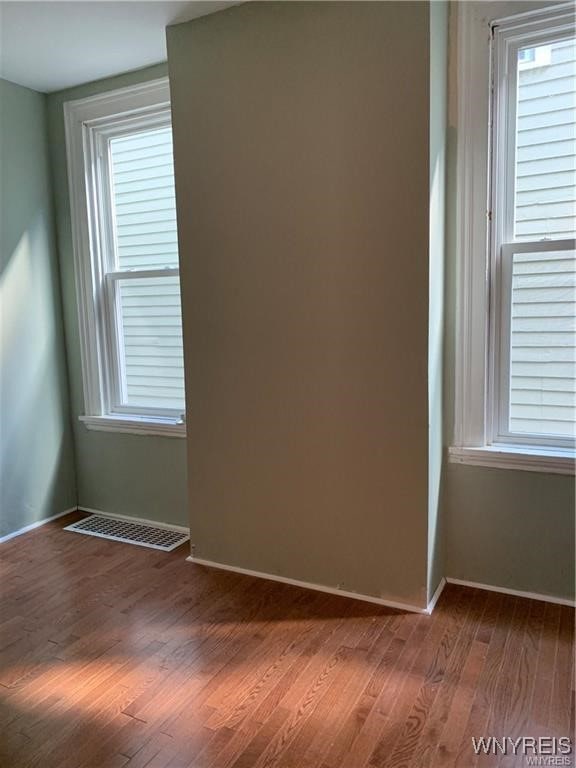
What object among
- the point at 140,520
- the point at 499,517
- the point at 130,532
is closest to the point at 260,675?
the point at 499,517

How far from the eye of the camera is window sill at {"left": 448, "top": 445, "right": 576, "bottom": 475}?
216 centimetres

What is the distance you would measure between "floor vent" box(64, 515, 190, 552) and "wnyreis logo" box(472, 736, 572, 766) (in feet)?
5.73

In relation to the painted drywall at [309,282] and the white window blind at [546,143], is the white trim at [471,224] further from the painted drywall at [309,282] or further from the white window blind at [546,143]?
the painted drywall at [309,282]

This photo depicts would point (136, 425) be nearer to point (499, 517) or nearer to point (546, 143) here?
point (499, 517)

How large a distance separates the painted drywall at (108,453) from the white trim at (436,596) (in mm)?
1420

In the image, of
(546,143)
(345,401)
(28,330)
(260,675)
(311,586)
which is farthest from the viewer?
(28,330)

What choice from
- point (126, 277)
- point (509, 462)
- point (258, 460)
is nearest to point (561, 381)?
point (509, 462)

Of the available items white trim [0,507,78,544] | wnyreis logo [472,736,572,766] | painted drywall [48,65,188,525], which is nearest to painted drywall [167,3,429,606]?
painted drywall [48,65,188,525]

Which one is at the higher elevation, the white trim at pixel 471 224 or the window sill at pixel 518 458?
the white trim at pixel 471 224

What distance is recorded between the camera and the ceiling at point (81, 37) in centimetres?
225

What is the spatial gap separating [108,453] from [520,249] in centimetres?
248

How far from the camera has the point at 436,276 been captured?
2148 mm

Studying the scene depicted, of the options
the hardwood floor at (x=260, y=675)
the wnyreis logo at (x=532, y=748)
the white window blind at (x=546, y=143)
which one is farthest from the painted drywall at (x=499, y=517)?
the wnyreis logo at (x=532, y=748)

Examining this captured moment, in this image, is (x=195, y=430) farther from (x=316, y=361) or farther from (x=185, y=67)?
(x=185, y=67)
